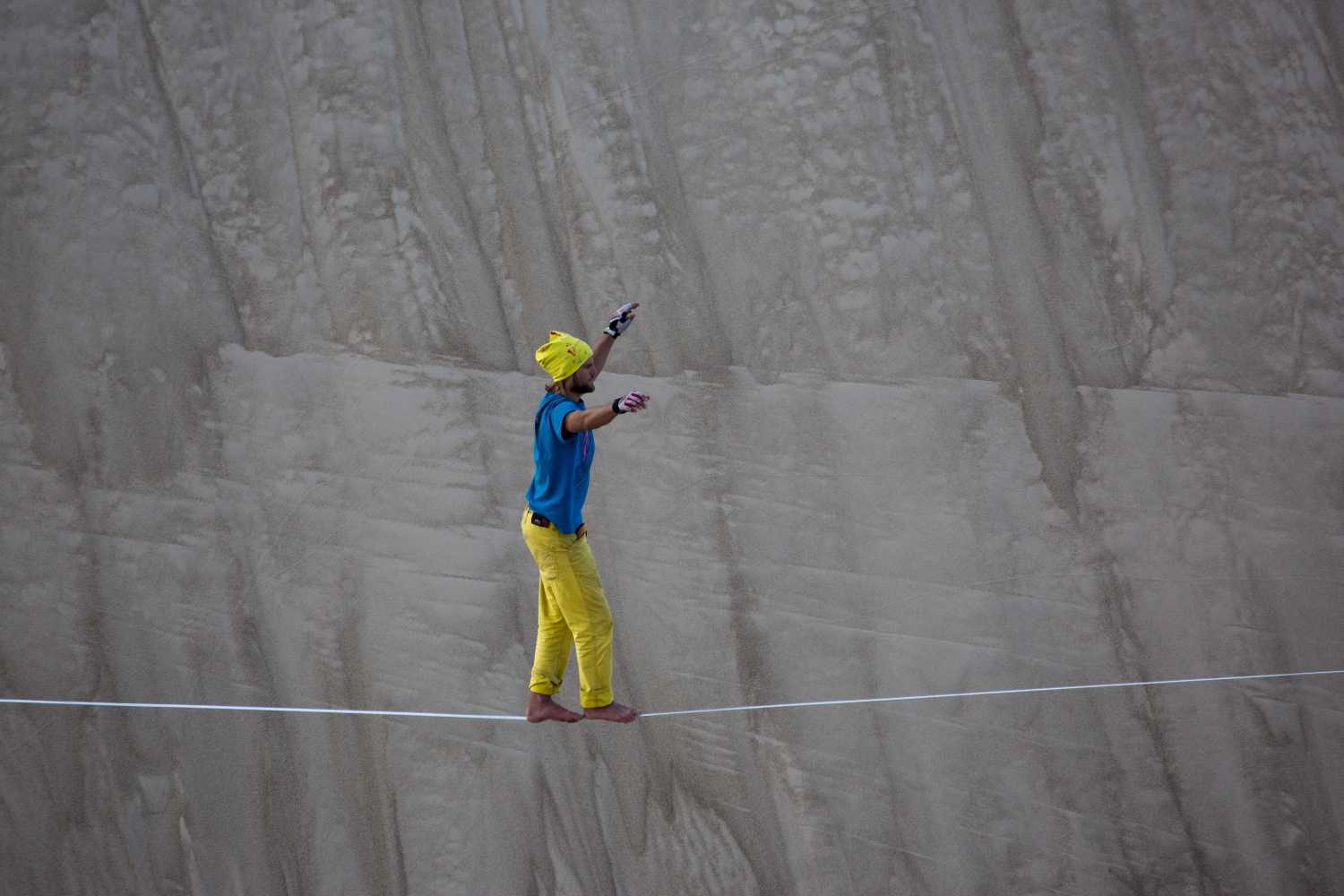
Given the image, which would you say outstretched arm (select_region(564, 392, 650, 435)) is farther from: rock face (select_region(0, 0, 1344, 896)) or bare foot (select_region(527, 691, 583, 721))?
rock face (select_region(0, 0, 1344, 896))

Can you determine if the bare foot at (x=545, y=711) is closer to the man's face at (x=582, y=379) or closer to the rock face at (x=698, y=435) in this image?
the man's face at (x=582, y=379)

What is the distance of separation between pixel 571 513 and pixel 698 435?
961mm

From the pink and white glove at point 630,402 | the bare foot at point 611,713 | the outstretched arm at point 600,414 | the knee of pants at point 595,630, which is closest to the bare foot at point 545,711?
the bare foot at point 611,713

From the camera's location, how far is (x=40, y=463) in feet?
11.1

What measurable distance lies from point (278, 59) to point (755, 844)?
2.33 m

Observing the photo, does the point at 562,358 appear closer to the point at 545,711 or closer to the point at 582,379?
the point at 582,379

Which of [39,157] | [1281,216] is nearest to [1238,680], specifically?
[1281,216]

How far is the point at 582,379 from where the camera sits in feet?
7.67

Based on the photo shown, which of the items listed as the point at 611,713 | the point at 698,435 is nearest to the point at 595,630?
the point at 611,713

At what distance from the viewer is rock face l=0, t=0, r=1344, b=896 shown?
3.21m

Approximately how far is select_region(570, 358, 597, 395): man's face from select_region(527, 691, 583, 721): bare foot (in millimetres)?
607

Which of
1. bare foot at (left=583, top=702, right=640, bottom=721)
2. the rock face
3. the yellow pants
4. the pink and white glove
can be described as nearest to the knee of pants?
the yellow pants

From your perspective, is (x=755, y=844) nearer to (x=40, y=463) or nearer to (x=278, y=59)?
(x=40, y=463)

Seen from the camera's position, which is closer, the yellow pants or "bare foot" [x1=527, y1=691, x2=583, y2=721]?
the yellow pants
